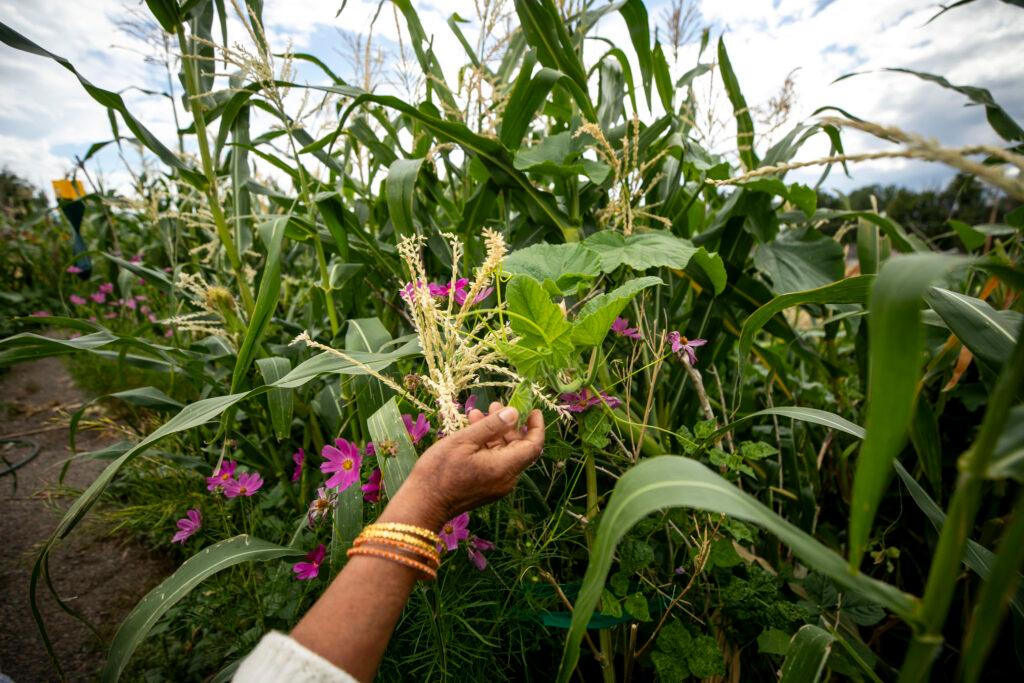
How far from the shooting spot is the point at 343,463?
89 cm

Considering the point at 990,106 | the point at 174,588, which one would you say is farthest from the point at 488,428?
the point at 990,106

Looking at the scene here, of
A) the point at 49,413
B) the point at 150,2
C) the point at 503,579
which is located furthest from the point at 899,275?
the point at 49,413

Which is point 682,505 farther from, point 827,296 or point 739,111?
point 739,111

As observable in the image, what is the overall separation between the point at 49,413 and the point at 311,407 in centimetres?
263

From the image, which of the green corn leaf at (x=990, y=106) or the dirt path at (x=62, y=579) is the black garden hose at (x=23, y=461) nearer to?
the dirt path at (x=62, y=579)

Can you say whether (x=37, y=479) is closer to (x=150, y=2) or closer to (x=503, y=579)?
(x=150, y=2)

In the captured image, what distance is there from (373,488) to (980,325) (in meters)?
1.05

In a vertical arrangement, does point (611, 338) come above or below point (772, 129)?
below

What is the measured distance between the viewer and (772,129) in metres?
1.48

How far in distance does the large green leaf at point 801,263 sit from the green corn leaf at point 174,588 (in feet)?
4.14

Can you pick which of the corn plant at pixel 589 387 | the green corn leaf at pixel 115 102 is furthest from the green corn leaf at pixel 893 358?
the green corn leaf at pixel 115 102

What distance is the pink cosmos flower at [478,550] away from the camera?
2.82 ft

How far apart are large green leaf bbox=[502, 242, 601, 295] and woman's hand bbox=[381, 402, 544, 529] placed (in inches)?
9.6

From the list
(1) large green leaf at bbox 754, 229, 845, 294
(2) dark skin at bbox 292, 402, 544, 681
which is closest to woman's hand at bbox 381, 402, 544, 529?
(2) dark skin at bbox 292, 402, 544, 681
